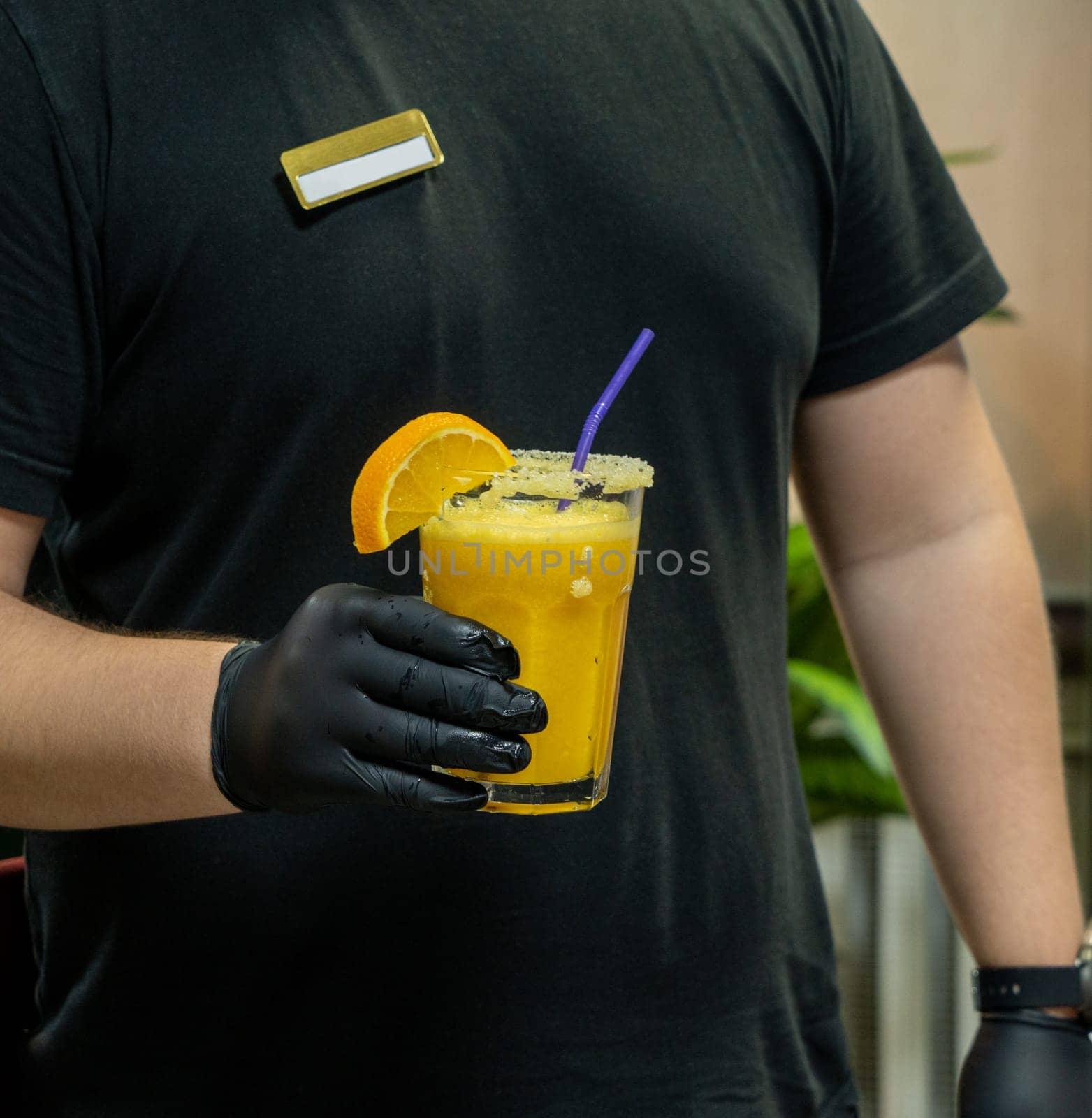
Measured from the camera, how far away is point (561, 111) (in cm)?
95

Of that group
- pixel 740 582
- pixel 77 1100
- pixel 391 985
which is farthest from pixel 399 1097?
pixel 740 582

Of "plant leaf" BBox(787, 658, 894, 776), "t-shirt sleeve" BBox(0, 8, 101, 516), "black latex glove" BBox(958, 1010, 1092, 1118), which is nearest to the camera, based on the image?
"t-shirt sleeve" BBox(0, 8, 101, 516)

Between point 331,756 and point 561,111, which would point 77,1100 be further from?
point 561,111

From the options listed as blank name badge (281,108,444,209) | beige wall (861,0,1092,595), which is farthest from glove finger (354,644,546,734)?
beige wall (861,0,1092,595)

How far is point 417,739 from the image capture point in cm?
66

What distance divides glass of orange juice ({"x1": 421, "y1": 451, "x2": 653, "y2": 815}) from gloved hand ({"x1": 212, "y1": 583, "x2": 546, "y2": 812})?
0.19 feet

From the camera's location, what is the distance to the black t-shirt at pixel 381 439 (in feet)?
2.75

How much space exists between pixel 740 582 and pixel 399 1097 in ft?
1.56

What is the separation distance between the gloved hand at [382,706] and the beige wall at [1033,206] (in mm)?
2218

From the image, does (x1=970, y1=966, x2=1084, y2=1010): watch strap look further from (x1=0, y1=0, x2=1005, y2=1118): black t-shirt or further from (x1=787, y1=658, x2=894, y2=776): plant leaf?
(x1=787, y1=658, x2=894, y2=776): plant leaf

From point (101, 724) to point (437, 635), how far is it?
247 mm

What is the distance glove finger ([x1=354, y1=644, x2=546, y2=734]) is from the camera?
2.13ft

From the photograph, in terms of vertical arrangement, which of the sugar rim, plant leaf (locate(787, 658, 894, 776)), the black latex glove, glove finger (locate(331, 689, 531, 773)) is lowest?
the black latex glove

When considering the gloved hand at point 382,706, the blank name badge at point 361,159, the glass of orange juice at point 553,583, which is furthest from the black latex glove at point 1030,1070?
the blank name badge at point 361,159
